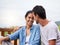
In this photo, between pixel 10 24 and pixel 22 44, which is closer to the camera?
pixel 22 44

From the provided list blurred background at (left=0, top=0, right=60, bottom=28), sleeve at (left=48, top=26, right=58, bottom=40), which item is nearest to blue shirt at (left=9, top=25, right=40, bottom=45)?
sleeve at (left=48, top=26, right=58, bottom=40)

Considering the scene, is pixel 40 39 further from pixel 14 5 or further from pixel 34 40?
pixel 14 5

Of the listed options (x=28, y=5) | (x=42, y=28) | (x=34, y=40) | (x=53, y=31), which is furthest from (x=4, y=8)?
(x=53, y=31)

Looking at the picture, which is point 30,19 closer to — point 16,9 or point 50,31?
point 50,31

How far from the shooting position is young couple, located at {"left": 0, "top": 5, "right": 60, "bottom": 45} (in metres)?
1.98

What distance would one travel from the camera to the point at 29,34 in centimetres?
240

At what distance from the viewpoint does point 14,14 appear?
10.6 ft

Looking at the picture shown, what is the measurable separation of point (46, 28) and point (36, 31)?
0.41m

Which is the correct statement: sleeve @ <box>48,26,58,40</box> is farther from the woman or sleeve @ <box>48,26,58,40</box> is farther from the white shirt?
the woman

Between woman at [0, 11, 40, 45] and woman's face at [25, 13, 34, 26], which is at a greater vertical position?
woman's face at [25, 13, 34, 26]

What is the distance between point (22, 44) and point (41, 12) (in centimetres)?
64

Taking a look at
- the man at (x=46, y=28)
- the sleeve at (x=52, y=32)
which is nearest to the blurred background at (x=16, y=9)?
the man at (x=46, y=28)

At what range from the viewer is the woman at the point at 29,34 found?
234 centimetres

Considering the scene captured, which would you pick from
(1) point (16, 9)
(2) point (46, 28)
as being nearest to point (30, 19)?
(2) point (46, 28)
